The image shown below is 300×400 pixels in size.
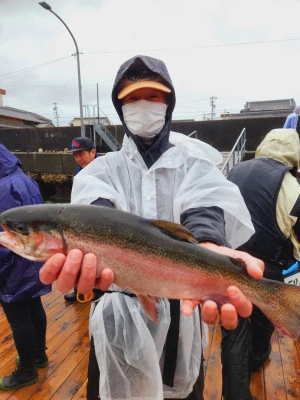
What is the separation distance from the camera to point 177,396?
77.1 inches

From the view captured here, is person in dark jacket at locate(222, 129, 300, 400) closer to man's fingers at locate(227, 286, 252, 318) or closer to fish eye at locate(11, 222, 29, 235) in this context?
man's fingers at locate(227, 286, 252, 318)

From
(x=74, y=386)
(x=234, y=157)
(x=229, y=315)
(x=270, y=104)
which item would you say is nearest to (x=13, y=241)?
(x=229, y=315)

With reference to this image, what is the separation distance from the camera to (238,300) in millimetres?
1421

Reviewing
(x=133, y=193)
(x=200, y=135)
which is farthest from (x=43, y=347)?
(x=200, y=135)

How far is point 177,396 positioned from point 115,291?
806mm

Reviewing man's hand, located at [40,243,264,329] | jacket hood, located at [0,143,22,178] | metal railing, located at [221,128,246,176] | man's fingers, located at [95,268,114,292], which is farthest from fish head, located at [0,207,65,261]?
metal railing, located at [221,128,246,176]

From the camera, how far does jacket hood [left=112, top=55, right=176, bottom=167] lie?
2029mm

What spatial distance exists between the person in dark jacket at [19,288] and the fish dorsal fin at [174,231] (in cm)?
172

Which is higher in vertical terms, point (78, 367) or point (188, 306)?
point (188, 306)

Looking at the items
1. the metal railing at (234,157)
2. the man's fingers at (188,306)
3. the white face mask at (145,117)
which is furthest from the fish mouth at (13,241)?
the metal railing at (234,157)

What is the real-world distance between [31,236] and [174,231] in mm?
722

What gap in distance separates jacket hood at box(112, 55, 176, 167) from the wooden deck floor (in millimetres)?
2408

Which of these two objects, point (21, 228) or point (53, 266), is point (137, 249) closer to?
point (53, 266)

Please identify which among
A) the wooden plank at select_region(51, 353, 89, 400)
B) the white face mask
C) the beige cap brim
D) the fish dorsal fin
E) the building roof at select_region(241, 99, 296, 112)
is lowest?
the wooden plank at select_region(51, 353, 89, 400)
